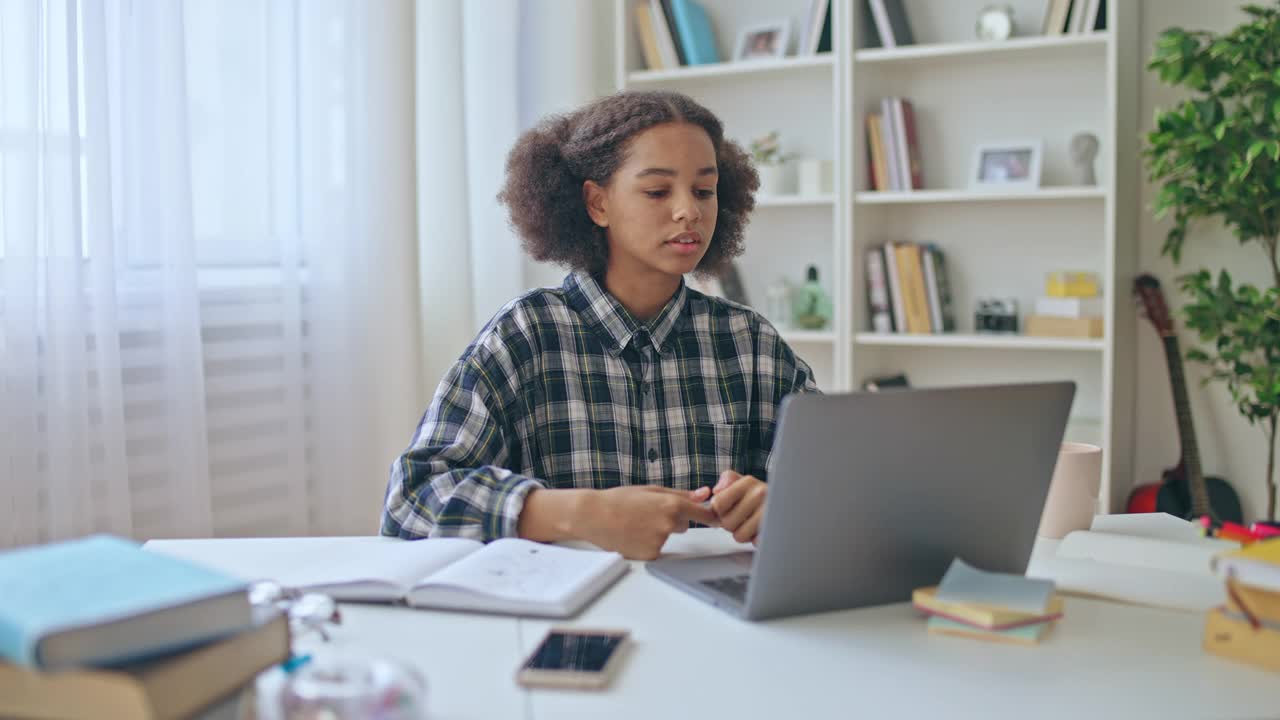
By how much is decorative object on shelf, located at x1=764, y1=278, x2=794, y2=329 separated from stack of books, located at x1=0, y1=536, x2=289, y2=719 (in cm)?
283

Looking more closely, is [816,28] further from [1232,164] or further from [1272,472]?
[1272,472]

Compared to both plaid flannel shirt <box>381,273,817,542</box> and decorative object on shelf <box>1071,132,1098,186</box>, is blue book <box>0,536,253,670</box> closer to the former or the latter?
plaid flannel shirt <box>381,273,817,542</box>

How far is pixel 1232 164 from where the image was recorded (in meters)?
2.81

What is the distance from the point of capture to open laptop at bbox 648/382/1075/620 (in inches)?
38.6

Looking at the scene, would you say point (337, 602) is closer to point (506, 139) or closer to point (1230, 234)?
point (506, 139)

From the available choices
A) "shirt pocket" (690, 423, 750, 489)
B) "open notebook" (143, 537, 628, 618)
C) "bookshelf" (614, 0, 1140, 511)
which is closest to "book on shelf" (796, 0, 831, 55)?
"bookshelf" (614, 0, 1140, 511)

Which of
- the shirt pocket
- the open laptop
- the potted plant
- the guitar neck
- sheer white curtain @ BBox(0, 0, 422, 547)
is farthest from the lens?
the guitar neck

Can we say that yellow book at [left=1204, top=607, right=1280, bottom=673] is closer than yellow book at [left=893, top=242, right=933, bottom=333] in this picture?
Yes

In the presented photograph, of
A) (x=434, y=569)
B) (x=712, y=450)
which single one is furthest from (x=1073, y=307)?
(x=434, y=569)

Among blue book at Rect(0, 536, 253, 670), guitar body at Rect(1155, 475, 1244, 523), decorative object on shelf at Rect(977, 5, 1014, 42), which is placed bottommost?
guitar body at Rect(1155, 475, 1244, 523)

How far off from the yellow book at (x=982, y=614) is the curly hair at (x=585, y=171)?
89 centimetres

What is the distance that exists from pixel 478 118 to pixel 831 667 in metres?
2.55

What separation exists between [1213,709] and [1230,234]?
2690 mm

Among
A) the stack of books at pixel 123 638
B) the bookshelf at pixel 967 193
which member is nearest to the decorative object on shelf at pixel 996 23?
the bookshelf at pixel 967 193
